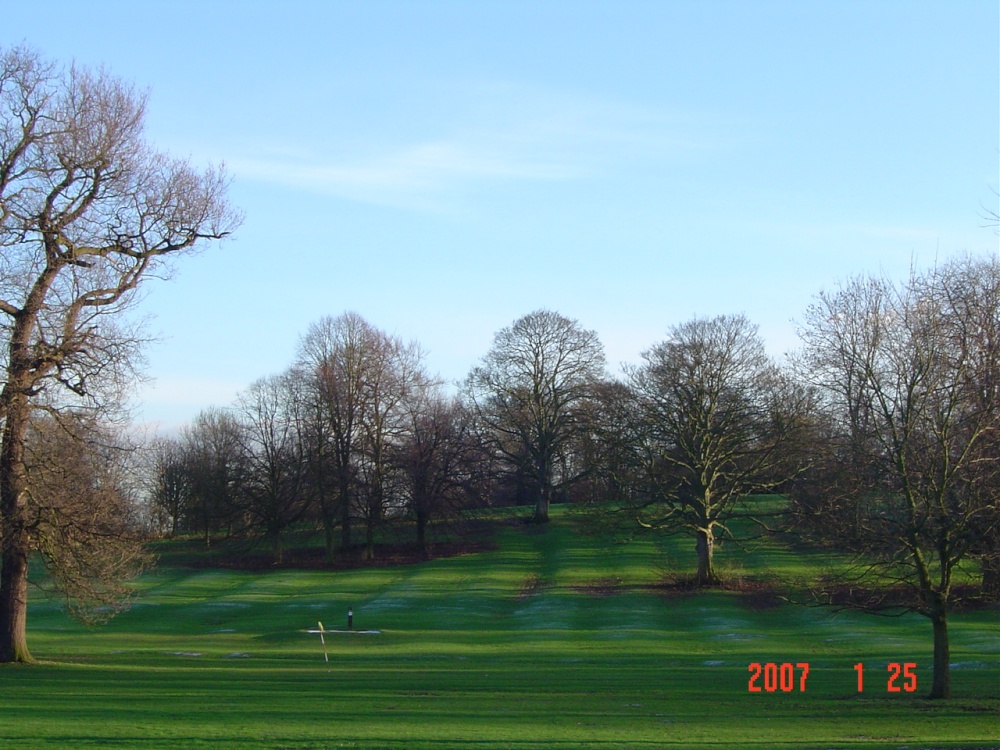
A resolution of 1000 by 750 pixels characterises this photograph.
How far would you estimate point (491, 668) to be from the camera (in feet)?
92.0

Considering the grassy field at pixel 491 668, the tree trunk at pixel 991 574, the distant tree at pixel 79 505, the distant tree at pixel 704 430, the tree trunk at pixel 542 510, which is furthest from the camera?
the tree trunk at pixel 542 510

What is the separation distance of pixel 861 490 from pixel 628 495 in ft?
88.9

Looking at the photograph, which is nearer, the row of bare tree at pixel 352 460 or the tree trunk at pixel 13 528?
the tree trunk at pixel 13 528

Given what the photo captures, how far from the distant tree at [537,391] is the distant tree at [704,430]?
21610 mm

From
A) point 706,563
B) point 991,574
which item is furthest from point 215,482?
point 991,574

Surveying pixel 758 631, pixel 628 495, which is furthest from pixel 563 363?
pixel 758 631

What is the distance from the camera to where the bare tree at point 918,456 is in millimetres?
19938

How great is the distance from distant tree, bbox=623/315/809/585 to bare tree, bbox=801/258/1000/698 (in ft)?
76.0

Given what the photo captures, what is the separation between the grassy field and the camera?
16.8 m

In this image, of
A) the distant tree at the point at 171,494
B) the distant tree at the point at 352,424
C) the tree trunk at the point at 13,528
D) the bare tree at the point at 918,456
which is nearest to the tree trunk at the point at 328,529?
the distant tree at the point at 352,424

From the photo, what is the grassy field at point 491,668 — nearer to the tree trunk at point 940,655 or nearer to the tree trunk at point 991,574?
the tree trunk at point 940,655

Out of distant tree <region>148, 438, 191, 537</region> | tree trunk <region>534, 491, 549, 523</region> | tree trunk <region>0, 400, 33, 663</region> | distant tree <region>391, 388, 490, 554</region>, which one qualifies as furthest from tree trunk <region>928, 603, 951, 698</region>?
distant tree <region>148, 438, 191, 537</region>

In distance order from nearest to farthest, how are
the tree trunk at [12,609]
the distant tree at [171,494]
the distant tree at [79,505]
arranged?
1. the distant tree at [79,505]
2. the tree trunk at [12,609]
3. the distant tree at [171,494]

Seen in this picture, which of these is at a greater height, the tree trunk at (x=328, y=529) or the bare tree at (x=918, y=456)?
the bare tree at (x=918, y=456)
